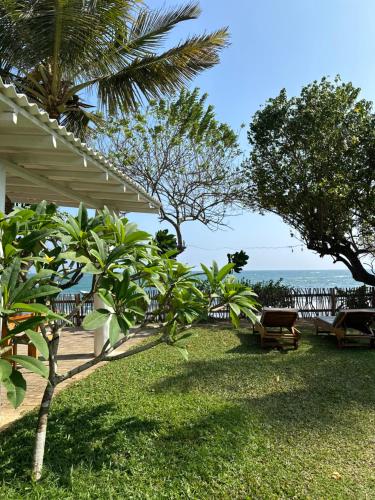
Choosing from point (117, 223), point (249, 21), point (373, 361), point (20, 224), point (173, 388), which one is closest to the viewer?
point (20, 224)

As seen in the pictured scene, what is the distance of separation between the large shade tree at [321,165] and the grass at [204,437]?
8584mm

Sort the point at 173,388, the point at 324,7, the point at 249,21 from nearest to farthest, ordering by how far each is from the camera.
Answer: the point at 173,388 → the point at 324,7 → the point at 249,21

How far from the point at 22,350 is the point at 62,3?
6648mm

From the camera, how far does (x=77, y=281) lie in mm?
3307

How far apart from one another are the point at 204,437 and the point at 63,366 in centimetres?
411

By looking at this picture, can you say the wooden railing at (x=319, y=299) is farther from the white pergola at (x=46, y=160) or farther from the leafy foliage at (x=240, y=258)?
the white pergola at (x=46, y=160)

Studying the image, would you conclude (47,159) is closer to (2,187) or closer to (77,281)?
(2,187)

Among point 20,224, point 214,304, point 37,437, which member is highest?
point 20,224

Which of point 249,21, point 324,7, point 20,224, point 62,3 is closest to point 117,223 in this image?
point 20,224

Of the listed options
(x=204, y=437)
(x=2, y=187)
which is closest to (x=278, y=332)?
(x=204, y=437)

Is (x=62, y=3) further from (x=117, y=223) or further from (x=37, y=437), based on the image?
(x=37, y=437)

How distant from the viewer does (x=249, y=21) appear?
1160 cm

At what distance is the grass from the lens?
9.80 feet

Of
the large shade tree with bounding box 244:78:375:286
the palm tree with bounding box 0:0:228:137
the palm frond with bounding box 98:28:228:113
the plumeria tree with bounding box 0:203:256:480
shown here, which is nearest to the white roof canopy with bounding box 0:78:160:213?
the plumeria tree with bounding box 0:203:256:480
